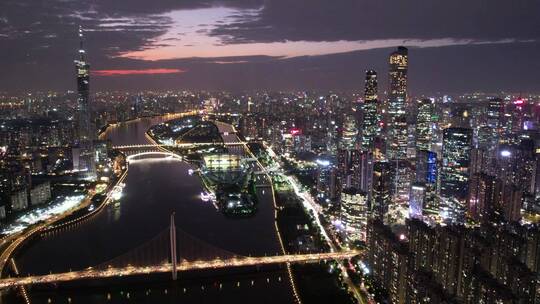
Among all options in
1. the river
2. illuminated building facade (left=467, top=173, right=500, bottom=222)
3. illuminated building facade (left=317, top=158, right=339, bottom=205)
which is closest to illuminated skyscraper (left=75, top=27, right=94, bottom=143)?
the river

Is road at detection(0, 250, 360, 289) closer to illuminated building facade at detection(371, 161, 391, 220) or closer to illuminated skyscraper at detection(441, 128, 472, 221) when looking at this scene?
illuminated building facade at detection(371, 161, 391, 220)

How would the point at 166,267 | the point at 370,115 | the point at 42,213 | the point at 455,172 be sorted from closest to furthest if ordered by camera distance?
the point at 166,267
the point at 42,213
the point at 455,172
the point at 370,115

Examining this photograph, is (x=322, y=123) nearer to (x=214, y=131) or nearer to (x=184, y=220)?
(x=214, y=131)

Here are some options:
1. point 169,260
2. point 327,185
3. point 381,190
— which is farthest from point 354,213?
point 169,260

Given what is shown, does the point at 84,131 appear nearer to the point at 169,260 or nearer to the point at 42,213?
the point at 42,213

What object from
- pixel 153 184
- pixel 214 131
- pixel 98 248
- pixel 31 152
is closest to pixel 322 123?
pixel 214 131

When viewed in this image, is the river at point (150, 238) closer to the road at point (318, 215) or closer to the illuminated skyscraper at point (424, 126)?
the road at point (318, 215)

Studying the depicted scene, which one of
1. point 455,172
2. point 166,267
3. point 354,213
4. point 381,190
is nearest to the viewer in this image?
point 166,267
